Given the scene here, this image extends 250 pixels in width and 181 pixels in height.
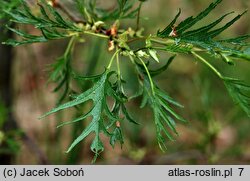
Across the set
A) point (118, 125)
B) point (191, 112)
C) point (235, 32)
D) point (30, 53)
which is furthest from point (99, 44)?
point (235, 32)

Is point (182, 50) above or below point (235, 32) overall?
below

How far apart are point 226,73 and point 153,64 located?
0.35m

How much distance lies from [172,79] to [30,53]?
2.55ft

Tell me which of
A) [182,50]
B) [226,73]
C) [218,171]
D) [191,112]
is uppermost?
[226,73]

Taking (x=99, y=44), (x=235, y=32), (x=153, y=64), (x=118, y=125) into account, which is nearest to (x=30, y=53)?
(x=99, y=44)

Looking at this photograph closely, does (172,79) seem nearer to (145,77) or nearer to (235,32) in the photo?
(235,32)

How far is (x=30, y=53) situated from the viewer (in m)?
1.83

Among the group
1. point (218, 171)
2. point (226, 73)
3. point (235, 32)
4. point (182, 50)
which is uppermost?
point (235, 32)

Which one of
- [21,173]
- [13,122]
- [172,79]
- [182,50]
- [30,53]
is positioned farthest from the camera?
[172,79]

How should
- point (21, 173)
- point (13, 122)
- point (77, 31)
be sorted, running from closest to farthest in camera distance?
point (77, 31)
point (21, 173)
point (13, 122)

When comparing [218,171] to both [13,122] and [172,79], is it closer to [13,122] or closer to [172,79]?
[13,122]

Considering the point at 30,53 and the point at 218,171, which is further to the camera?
the point at 30,53

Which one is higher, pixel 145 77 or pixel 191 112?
pixel 191 112

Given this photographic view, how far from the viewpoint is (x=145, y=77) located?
3.07 ft
